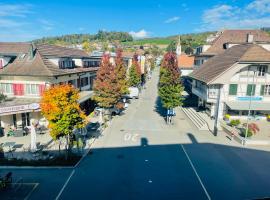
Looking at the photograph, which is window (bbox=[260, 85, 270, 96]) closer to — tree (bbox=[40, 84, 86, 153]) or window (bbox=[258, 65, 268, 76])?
window (bbox=[258, 65, 268, 76])

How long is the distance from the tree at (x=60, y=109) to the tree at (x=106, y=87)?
494 inches

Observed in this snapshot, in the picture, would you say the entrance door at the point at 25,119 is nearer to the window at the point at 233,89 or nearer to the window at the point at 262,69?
the window at the point at 233,89

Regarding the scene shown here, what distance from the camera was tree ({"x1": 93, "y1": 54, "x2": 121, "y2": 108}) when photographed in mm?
32366

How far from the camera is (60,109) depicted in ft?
61.1

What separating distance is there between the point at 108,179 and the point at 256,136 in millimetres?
19789

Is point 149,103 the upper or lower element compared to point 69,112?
lower

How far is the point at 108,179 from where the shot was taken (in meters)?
17.5

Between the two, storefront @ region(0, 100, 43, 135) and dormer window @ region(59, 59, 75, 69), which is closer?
storefront @ region(0, 100, 43, 135)

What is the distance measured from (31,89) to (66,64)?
8525mm

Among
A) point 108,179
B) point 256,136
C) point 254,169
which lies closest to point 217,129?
point 256,136

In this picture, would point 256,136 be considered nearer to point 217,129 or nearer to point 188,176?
point 217,129

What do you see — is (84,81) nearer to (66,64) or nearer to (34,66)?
(66,64)

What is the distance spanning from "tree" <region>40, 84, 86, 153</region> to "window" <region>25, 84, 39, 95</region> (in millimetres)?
10939

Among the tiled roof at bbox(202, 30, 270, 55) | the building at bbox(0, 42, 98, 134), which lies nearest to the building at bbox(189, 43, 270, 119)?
the tiled roof at bbox(202, 30, 270, 55)
